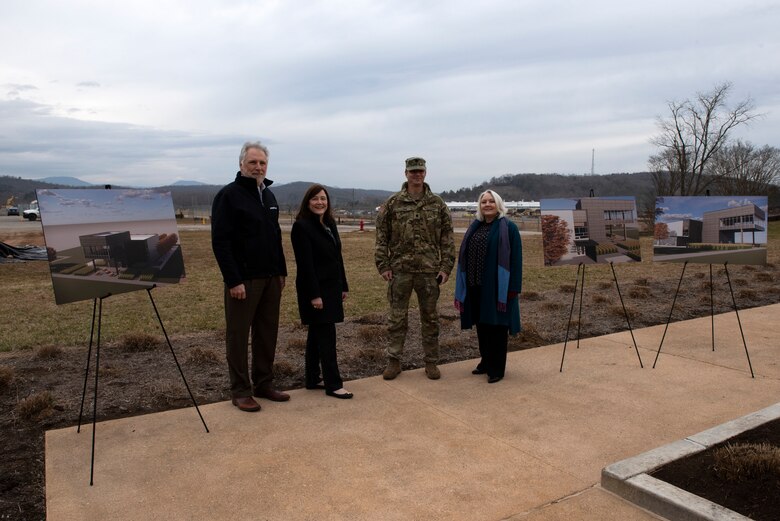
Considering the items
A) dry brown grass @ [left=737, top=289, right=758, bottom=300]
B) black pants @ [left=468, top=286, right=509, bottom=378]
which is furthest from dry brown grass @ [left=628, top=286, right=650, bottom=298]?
black pants @ [left=468, top=286, right=509, bottom=378]

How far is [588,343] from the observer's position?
6.65 meters

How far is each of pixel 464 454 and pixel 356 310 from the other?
225 inches

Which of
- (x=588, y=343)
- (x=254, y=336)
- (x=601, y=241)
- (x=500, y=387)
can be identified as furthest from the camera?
(x=588, y=343)

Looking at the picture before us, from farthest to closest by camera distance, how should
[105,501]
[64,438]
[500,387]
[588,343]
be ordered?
[588,343]
[500,387]
[64,438]
[105,501]

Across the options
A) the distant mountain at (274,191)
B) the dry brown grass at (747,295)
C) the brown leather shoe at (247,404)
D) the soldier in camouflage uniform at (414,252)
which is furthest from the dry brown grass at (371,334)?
the distant mountain at (274,191)

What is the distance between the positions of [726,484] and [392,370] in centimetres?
285

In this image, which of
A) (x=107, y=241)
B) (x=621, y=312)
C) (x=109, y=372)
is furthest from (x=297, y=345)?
(x=621, y=312)

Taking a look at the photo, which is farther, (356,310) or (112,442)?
(356,310)

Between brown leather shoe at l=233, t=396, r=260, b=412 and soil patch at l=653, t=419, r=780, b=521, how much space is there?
2755 mm

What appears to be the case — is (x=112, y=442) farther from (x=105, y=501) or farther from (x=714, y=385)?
(x=714, y=385)

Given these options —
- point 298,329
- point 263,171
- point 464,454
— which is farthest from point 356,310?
point 464,454

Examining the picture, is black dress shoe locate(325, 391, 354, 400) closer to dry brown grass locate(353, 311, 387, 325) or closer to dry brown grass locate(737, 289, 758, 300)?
dry brown grass locate(353, 311, 387, 325)

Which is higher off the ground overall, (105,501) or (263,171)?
(263,171)

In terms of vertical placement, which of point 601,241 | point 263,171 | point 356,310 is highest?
point 263,171
